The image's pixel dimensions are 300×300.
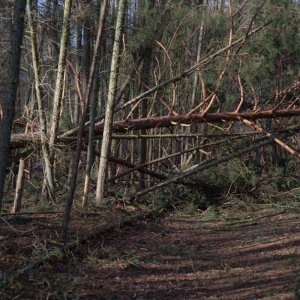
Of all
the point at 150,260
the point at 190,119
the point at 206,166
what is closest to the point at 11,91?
the point at 150,260

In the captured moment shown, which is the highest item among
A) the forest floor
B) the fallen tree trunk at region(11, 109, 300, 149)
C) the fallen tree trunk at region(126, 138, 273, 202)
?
the fallen tree trunk at region(11, 109, 300, 149)

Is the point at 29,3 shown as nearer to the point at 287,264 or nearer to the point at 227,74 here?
the point at 227,74

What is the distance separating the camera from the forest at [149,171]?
220 inches

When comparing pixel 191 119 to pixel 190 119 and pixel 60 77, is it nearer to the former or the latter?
pixel 190 119

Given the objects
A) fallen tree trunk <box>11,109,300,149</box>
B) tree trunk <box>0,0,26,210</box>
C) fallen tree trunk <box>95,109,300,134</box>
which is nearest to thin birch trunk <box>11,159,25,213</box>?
fallen tree trunk <box>11,109,300,149</box>

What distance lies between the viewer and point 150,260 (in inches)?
262

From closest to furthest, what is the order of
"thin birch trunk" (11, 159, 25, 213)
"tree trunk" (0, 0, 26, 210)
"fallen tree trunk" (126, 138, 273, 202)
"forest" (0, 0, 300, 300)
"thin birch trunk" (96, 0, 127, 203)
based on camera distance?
"tree trunk" (0, 0, 26, 210)
"forest" (0, 0, 300, 300)
"thin birch trunk" (96, 0, 127, 203)
"thin birch trunk" (11, 159, 25, 213)
"fallen tree trunk" (126, 138, 273, 202)

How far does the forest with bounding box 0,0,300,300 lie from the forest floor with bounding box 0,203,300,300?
25mm

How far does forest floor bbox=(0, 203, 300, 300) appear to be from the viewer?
5.13 m

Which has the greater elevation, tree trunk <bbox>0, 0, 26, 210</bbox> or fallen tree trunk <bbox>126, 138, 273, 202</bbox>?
tree trunk <bbox>0, 0, 26, 210</bbox>

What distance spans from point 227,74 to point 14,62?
737cm

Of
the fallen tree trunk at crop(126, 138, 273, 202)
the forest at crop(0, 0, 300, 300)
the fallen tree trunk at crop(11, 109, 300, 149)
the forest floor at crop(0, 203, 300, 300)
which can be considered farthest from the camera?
the fallen tree trunk at crop(126, 138, 273, 202)

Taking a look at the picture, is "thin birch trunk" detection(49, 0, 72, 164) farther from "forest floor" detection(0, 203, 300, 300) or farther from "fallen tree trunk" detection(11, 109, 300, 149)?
"forest floor" detection(0, 203, 300, 300)

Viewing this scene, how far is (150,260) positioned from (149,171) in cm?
452
